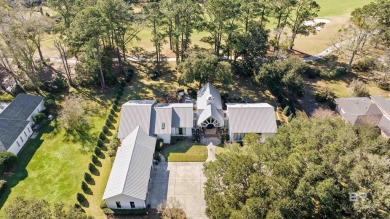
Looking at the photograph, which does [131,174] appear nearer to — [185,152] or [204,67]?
[185,152]

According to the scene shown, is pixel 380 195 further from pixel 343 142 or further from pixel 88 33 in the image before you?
pixel 88 33

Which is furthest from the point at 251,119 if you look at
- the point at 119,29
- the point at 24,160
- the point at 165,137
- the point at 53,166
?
the point at 24,160

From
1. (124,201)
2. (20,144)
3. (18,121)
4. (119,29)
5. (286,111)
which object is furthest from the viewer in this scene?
(119,29)

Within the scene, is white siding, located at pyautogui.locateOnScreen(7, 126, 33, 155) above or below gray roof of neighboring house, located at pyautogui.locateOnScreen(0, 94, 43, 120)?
below

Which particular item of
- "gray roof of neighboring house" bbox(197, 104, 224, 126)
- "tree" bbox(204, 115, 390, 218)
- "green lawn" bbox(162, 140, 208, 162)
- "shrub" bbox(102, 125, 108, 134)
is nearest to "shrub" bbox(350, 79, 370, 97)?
"tree" bbox(204, 115, 390, 218)

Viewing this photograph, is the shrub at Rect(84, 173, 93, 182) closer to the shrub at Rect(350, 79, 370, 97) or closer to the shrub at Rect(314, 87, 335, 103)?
the shrub at Rect(314, 87, 335, 103)

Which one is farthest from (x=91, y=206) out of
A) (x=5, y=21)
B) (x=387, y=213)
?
(x=5, y=21)
